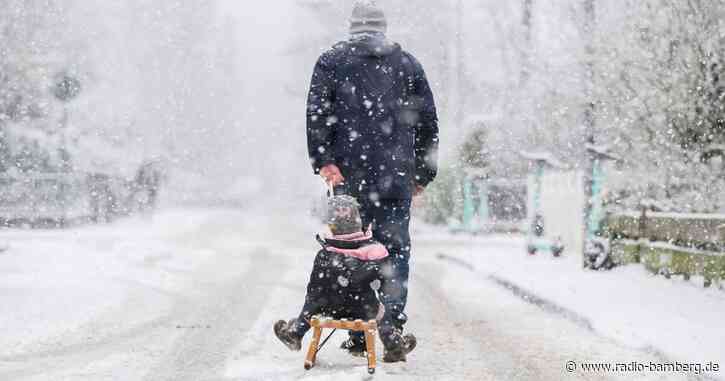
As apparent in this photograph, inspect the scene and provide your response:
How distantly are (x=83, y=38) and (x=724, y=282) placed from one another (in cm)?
2128

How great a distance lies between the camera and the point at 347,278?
4512 millimetres

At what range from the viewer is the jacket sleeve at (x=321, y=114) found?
468 centimetres

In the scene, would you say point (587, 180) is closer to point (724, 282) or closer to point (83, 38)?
point (724, 282)

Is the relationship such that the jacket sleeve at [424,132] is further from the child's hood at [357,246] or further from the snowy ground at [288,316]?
the snowy ground at [288,316]

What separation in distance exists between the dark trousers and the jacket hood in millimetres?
859

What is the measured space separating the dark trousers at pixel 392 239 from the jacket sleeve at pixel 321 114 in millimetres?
360

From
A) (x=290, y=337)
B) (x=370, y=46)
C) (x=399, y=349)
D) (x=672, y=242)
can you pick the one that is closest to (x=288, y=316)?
(x=290, y=337)

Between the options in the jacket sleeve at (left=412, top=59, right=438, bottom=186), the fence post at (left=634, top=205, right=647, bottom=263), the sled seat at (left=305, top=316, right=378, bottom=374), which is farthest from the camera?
the fence post at (left=634, top=205, right=647, bottom=263)

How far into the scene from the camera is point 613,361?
5055 mm

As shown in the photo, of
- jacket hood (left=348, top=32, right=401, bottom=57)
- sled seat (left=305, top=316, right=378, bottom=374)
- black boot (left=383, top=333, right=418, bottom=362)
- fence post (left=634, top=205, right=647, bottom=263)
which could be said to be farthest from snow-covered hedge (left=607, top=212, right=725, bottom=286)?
sled seat (left=305, top=316, right=378, bottom=374)

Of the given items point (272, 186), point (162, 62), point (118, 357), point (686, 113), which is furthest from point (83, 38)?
point (272, 186)

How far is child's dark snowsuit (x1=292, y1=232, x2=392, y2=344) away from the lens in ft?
14.7

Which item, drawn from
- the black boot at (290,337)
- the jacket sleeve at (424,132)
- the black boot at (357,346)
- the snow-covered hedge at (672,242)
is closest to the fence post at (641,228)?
the snow-covered hedge at (672,242)

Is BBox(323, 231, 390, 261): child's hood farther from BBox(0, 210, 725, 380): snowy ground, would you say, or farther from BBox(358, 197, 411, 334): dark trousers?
BBox(0, 210, 725, 380): snowy ground
